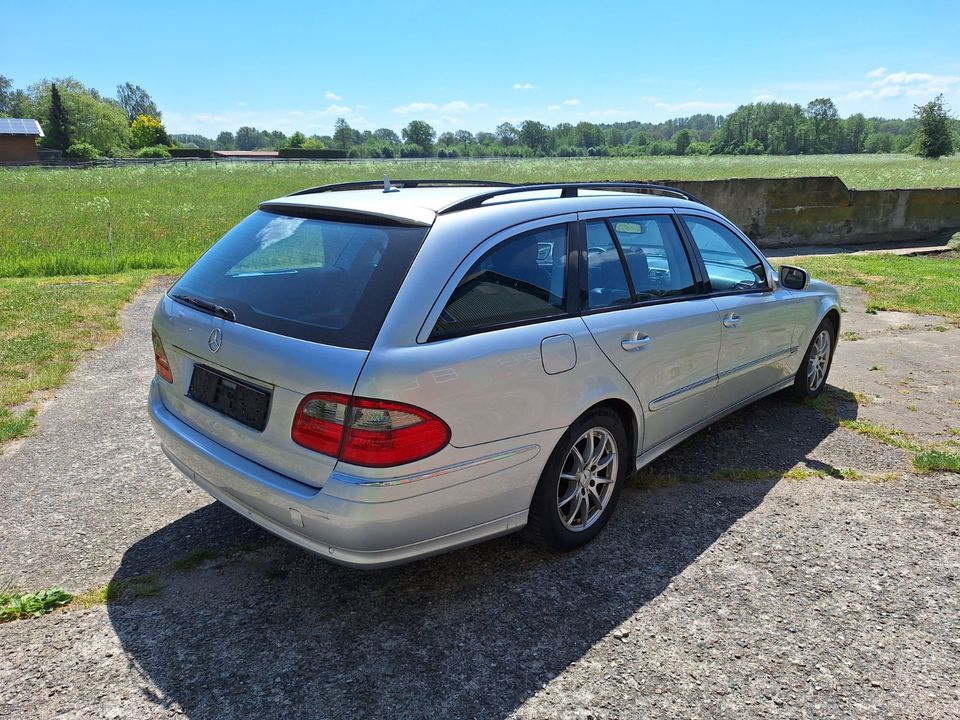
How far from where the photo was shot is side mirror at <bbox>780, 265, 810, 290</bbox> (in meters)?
4.78

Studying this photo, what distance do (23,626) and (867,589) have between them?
→ 362cm

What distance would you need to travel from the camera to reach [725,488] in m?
4.05

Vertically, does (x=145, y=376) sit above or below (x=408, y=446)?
below

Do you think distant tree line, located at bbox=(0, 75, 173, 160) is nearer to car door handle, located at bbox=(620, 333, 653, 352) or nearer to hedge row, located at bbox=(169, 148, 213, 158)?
hedge row, located at bbox=(169, 148, 213, 158)

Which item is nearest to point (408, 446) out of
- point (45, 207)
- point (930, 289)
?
point (930, 289)

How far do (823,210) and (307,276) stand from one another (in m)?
14.2

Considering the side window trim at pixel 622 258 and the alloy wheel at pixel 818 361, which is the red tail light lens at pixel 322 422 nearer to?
the side window trim at pixel 622 258

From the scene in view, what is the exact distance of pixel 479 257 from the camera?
281 centimetres

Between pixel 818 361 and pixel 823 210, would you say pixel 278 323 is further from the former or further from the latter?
pixel 823 210

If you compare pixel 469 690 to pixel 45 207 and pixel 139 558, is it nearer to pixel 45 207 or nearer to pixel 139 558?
pixel 139 558

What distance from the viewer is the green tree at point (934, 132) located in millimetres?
60406

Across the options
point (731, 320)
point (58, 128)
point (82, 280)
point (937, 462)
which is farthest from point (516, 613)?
point (58, 128)

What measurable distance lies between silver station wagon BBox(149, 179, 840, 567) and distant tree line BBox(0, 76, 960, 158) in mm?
72414

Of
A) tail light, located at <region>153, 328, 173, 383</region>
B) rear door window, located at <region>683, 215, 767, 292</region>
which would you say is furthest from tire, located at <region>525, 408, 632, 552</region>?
tail light, located at <region>153, 328, 173, 383</region>
